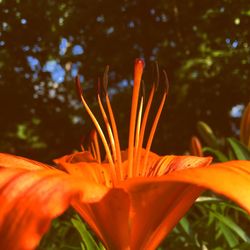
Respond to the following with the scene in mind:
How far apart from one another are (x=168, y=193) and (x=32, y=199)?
16 cm

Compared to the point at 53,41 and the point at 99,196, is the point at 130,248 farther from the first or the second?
the point at 53,41

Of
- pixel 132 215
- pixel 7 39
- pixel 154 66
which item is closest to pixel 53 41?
pixel 7 39

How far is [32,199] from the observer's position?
45cm

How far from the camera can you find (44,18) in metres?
1.89

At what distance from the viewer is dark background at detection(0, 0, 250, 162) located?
181cm

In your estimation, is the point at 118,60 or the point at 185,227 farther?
the point at 118,60

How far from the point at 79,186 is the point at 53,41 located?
164 centimetres

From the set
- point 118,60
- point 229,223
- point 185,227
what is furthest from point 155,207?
point 118,60

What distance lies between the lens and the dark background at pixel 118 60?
181 centimetres

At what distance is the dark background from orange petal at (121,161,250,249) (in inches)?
42.6

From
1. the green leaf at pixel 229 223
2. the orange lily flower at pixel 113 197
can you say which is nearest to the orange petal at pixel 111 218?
the orange lily flower at pixel 113 197

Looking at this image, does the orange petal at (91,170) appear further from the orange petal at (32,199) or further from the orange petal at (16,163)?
the orange petal at (32,199)

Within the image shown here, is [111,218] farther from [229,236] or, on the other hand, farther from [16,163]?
[229,236]

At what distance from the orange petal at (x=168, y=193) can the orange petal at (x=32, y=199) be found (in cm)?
6
